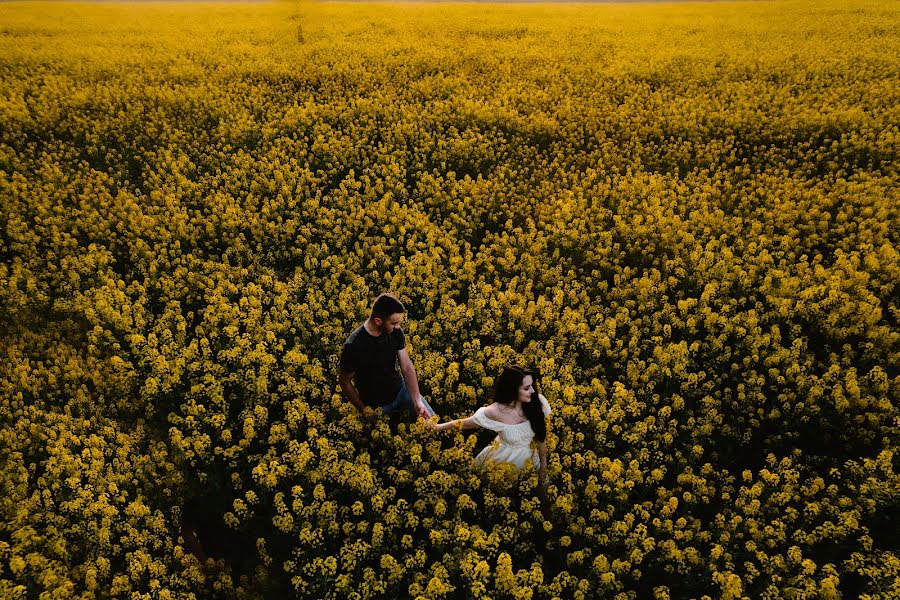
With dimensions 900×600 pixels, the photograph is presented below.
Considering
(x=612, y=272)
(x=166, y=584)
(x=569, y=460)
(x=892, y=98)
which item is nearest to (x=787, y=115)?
(x=892, y=98)

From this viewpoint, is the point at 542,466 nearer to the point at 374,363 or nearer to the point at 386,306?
the point at 374,363

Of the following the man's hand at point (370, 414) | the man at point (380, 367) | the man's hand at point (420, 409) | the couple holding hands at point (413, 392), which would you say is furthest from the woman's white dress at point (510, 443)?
the man's hand at point (370, 414)

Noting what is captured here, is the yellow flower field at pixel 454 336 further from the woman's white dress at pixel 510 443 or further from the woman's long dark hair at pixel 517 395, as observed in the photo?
the woman's long dark hair at pixel 517 395

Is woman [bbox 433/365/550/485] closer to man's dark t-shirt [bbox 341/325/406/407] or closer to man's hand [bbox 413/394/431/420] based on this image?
man's hand [bbox 413/394/431/420]

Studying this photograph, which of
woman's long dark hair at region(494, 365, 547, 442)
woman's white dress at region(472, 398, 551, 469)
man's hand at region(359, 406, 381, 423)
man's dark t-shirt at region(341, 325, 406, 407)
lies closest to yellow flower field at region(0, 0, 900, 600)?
man's hand at region(359, 406, 381, 423)

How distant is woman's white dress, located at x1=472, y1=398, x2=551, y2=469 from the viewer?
4566 mm

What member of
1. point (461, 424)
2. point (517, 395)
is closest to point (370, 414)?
point (461, 424)

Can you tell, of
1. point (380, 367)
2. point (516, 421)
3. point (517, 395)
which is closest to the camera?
point (517, 395)

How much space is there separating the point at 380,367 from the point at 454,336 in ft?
6.19

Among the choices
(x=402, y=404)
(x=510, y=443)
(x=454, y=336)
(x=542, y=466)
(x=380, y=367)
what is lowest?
(x=542, y=466)

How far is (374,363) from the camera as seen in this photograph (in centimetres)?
488

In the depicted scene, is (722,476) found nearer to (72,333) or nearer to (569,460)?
(569,460)

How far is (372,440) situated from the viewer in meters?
5.40

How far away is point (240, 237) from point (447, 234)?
3.48m
